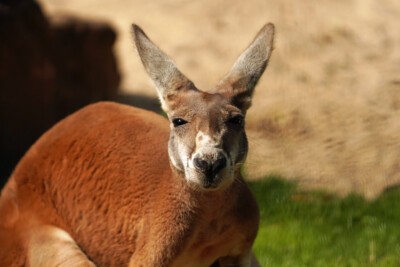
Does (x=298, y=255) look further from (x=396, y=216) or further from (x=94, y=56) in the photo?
(x=94, y=56)

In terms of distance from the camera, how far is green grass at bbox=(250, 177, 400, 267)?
6.79m

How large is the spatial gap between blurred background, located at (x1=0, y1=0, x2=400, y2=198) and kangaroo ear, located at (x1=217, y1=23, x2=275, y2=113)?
8.25 feet

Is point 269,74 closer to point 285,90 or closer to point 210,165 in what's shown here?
point 285,90

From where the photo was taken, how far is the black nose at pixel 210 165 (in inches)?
195

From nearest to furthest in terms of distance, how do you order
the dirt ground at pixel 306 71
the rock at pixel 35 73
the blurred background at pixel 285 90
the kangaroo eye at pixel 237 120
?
the kangaroo eye at pixel 237 120
the blurred background at pixel 285 90
the dirt ground at pixel 306 71
the rock at pixel 35 73

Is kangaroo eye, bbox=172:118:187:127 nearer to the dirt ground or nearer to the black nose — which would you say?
the black nose

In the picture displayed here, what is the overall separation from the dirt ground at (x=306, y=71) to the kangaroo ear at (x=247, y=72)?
2.52 metres

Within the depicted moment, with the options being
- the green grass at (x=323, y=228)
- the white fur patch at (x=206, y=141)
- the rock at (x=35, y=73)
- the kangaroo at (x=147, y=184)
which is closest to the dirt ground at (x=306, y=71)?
the green grass at (x=323, y=228)

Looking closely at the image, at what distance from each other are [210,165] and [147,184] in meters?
0.89

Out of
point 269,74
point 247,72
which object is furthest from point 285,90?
point 247,72

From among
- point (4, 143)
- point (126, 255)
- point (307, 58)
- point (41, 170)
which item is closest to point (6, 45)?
point (4, 143)

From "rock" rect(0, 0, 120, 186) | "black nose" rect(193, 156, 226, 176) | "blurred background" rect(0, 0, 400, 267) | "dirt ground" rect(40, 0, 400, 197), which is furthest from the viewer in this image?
"rock" rect(0, 0, 120, 186)

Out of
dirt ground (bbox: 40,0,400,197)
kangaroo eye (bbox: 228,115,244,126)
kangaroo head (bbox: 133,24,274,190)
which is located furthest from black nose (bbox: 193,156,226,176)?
dirt ground (bbox: 40,0,400,197)

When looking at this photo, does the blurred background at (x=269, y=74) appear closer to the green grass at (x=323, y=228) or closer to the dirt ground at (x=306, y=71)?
the dirt ground at (x=306, y=71)
